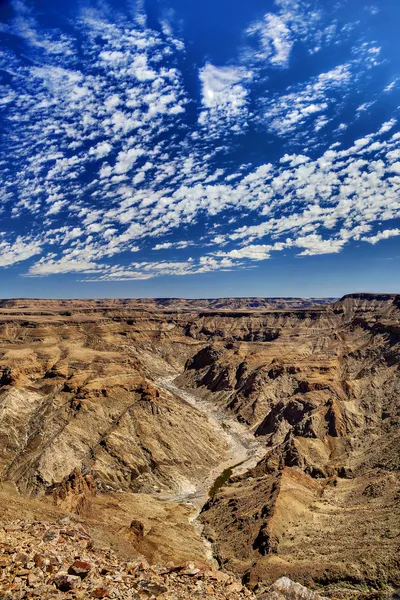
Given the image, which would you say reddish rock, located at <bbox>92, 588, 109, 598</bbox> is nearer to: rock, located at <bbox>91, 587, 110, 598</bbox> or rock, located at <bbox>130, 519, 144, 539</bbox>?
rock, located at <bbox>91, 587, 110, 598</bbox>

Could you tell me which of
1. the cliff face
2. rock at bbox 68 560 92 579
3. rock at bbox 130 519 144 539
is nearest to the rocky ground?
rock at bbox 68 560 92 579

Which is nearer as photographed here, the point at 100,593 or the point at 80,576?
the point at 100,593

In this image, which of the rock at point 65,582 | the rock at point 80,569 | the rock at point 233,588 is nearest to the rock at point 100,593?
the rock at point 65,582

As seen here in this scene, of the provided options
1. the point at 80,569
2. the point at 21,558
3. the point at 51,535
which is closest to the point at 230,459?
the point at 51,535

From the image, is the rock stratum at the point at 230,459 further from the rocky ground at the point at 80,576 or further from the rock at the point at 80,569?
the rock at the point at 80,569

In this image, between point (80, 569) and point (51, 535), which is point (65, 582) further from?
point (51, 535)
